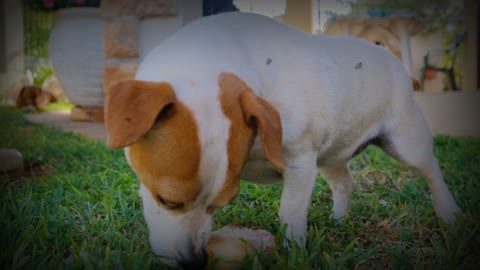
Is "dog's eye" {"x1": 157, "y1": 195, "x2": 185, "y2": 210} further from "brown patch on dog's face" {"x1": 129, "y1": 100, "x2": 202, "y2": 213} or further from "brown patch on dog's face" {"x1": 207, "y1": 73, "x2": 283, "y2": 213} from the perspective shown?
"brown patch on dog's face" {"x1": 207, "y1": 73, "x2": 283, "y2": 213}

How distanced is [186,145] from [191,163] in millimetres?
52

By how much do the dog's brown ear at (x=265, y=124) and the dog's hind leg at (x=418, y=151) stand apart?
3.37 feet

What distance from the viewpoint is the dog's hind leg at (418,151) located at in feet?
7.18

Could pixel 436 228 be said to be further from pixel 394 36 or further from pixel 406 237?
pixel 394 36

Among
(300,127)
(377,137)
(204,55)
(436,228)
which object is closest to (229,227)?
(300,127)

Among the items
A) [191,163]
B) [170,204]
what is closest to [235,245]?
[170,204]

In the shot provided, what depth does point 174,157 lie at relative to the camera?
1279mm

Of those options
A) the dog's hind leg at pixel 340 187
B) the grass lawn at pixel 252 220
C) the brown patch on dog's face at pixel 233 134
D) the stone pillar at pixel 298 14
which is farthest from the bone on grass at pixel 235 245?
the stone pillar at pixel 298 14

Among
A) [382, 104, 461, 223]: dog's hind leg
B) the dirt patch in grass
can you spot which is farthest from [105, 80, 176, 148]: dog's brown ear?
the dirt patch in grass

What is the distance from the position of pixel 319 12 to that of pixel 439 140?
8.87 feet

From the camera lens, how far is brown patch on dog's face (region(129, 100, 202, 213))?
50.1 inches

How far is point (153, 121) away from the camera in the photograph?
1.23m

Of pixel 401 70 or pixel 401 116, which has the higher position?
pixel 401 70

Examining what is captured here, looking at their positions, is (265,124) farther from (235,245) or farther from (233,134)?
(235,245)
